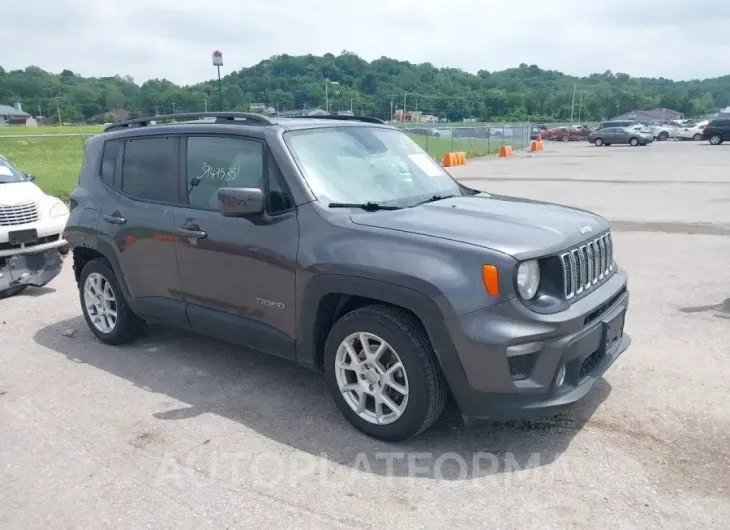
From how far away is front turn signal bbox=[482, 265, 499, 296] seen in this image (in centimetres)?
326

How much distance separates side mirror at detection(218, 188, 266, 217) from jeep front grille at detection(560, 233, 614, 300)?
71.3 inches

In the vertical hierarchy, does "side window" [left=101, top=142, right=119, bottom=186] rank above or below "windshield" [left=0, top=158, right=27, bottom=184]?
above

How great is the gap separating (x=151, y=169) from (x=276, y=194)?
146cm

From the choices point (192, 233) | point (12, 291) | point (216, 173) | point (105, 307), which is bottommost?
point (12, 291)

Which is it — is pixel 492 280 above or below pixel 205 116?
below

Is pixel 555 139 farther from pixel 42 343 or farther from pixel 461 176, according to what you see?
pixel 42 343

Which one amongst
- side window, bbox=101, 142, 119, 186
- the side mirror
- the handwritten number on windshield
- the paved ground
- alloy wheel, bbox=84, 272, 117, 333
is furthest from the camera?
alloy wheel, bbox=84, 272, 117, 333

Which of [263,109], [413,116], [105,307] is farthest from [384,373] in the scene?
[413,116]

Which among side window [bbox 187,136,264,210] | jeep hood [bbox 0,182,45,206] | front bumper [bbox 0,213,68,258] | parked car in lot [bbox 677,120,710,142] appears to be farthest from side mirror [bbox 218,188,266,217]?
parked car in lot [bbox 677,120,710,142]

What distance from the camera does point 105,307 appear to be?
560 cm

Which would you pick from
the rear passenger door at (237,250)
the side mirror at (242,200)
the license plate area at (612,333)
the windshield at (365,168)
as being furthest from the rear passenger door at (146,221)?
the license plate area at (612,333)

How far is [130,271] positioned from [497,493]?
340 cm

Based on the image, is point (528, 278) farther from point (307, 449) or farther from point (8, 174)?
point (8, 174)

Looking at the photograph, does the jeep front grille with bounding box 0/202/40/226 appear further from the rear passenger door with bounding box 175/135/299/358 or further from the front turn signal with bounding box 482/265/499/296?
the front turn signal with bounding box 482/265/499/296
